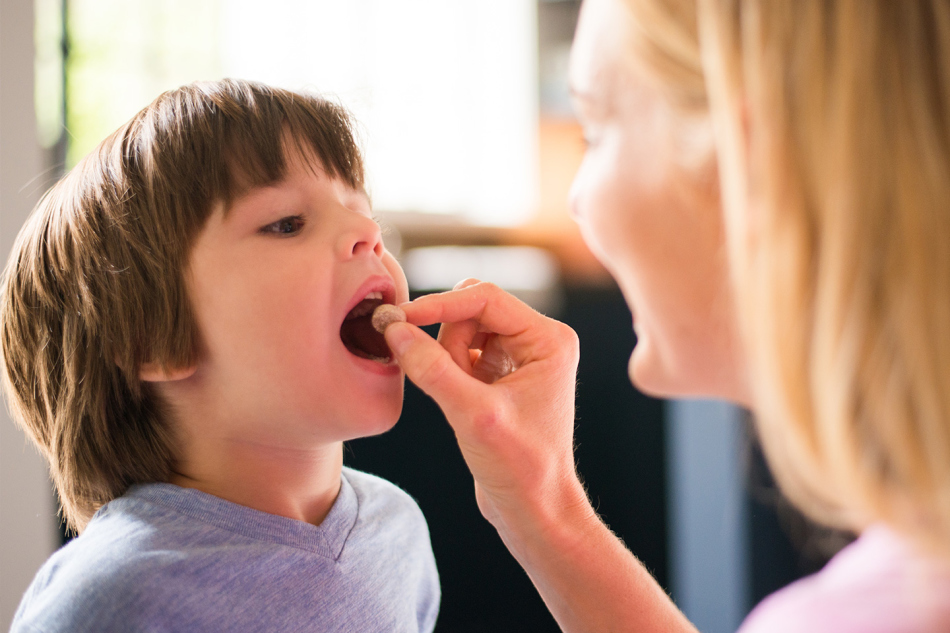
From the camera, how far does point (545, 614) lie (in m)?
1.80

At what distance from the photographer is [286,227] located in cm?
78

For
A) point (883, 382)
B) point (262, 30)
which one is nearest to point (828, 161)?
point (883, 382)

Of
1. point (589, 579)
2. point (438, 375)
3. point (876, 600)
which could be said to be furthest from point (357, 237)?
point (876, 600)

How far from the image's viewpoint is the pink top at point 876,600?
409 mm

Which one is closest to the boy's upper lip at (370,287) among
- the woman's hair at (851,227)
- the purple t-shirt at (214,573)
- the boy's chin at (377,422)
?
the boy's chin at (377,422)

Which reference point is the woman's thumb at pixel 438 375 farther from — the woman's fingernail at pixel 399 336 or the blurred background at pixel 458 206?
the blurred background at pixel 458 206

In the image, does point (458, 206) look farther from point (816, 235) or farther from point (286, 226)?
point (816, 235)

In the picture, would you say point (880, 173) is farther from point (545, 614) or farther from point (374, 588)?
point (545, 614)

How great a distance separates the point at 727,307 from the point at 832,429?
0.52ft

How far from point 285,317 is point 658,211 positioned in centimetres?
39

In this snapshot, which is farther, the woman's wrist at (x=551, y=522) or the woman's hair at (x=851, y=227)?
the woman's wrist at (x=551, y=522)

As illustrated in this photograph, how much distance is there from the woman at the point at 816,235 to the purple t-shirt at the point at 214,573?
0.43 metres

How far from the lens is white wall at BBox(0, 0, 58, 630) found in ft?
4.36

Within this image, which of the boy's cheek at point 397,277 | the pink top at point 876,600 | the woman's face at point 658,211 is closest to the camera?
the pink top at point 876,600
